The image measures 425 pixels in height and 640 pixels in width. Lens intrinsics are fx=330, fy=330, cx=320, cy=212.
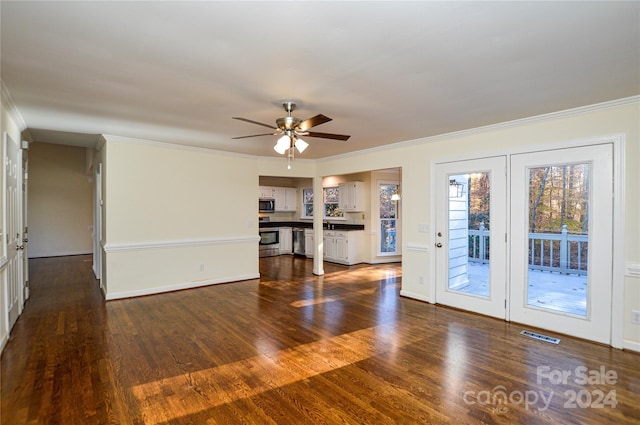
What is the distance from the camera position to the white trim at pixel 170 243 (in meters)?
4.89

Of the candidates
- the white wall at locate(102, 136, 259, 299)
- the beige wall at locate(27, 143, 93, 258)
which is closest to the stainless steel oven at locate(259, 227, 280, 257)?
the white wall at locate(102, 136, 259, 299)

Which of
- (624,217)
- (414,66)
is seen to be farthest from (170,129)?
(624,217)

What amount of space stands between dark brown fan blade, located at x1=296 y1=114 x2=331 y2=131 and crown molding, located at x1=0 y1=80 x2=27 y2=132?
2.49 meters

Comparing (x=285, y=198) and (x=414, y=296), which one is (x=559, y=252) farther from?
(x=285, y=198)

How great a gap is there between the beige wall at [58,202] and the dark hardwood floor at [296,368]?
5658 millimetres

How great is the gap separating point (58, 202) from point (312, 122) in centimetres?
960

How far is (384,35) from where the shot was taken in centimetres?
198

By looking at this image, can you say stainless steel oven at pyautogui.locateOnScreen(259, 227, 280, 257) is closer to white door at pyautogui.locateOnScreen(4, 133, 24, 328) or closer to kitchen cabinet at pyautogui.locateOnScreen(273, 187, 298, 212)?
kitchen cabinet at pyautogui.locateOnScreen(273, 187, 298, 212)

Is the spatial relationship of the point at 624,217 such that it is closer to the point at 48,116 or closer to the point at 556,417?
the point at 556,417

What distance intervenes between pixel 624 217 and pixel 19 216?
6755mm

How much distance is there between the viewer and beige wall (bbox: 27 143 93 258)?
8.98 m

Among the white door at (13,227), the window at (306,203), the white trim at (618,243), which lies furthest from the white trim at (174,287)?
the white trim at (618,243)

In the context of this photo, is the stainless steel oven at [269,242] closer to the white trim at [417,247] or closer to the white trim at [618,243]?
the white trim at [417,247]

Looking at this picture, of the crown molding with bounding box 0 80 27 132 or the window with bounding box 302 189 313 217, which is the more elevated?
the crown molding with bounding box 0 80 27 132
